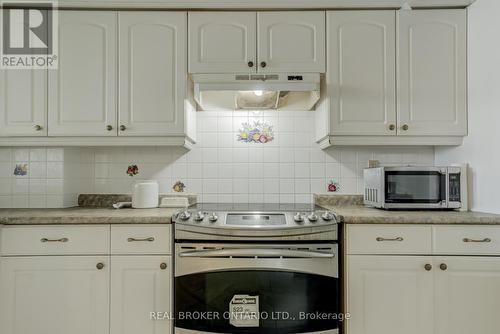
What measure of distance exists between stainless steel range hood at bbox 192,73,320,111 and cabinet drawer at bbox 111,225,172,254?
0.86 meters

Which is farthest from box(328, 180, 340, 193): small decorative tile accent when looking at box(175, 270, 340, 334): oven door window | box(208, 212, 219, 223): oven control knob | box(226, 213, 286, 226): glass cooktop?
box(208, 212, 219, 223): oven control knob

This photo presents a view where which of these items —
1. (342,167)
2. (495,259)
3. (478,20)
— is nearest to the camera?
(495,259)

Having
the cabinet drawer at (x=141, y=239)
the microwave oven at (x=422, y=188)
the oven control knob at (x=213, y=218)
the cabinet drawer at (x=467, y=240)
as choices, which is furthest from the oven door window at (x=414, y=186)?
the cabinet drawer at (x=141, y=239)

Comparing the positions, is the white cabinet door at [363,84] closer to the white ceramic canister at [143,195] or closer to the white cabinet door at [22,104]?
the white ceramic canister at [143,195]

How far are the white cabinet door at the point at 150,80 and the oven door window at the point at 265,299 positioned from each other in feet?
2.98

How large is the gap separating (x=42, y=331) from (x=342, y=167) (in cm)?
206

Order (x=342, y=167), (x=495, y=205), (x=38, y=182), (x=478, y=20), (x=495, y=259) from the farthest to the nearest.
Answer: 1. (x=342, y=167)
2. (x=38, y=182)
3. (x=478, y=20)
4. (x=495, y=205)
5. (x=495, y=259)

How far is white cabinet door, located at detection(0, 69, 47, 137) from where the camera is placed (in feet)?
6.26

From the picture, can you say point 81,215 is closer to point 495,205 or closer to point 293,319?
point 293,319

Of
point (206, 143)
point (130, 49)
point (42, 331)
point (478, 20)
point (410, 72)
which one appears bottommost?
point (42, 331)

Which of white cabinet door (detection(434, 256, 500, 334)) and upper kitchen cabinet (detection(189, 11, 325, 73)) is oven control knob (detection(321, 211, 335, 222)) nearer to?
white cabinet door (detection(434, 256, 500, 334))

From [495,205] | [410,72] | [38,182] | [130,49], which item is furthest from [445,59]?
[38,182]

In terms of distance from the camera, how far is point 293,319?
164cm

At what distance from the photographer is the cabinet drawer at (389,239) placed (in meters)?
1.63
